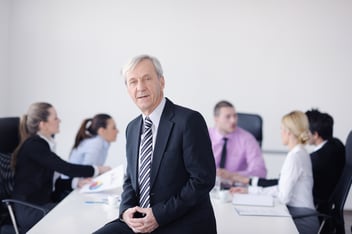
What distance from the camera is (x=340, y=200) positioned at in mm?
3043

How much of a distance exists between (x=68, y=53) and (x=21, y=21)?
0.63 m

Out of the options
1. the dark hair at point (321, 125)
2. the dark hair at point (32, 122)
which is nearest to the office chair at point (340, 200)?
the dark hair at point (321, 125)

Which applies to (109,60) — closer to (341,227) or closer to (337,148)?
(337,148)

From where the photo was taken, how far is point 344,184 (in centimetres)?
304

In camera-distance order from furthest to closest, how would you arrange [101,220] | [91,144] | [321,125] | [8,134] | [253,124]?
[253,124]
[91,144]
[321,125]
[8,134]
[101,220]

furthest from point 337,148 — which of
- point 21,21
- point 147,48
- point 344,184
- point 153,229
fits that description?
point 21,21

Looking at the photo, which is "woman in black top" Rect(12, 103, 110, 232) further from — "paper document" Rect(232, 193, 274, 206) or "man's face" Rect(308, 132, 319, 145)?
"man's face" Rect(308, 132, 319, 145)

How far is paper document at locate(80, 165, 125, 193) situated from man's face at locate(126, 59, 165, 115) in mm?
1012

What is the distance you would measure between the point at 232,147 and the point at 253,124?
0.52m

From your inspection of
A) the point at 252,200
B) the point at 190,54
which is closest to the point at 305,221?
the point at 252,200

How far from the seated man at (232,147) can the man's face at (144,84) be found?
195cm

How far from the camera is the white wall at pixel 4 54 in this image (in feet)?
16.6

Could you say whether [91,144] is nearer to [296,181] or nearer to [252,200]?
[252,200]

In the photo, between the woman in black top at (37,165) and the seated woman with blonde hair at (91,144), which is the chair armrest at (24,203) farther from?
the seated woman with blonde hair at (91,144)
